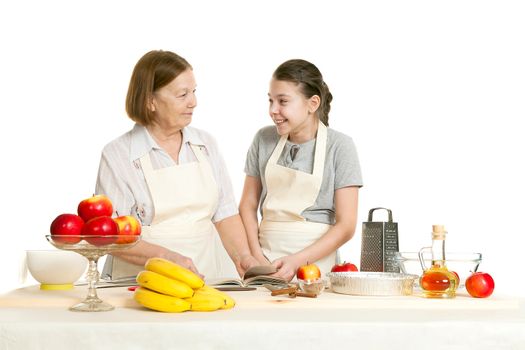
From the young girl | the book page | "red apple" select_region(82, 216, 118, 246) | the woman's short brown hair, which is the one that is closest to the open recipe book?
the book page

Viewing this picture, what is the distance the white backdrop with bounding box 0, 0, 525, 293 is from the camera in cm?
449

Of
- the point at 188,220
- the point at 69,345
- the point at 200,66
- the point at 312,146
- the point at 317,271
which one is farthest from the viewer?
the point at 200,66

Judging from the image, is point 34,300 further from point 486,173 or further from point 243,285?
point 486,173

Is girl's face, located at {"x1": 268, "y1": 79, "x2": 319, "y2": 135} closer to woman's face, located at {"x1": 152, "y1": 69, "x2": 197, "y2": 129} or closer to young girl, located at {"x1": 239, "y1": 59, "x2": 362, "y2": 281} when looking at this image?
young girl, located at {"x1": 239, "y1": 59, "x2": 362, "y2": 281}

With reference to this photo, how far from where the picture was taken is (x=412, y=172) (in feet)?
14.9

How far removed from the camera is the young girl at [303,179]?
305 cm

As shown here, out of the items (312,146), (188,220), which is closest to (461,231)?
(312,146)

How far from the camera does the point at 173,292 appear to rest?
1838mm

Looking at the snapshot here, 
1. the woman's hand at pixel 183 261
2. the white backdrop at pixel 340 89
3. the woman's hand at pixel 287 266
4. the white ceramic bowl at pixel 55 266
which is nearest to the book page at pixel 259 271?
the woman's hand at pixel 183 261

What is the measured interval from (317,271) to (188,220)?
81cm

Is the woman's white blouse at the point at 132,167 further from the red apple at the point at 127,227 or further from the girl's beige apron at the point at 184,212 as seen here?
the red apple at the point at 127,227

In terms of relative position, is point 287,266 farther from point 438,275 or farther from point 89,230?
point 89,230

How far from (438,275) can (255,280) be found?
57 centimetres

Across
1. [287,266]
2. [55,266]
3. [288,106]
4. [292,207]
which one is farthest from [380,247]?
[55,266]
